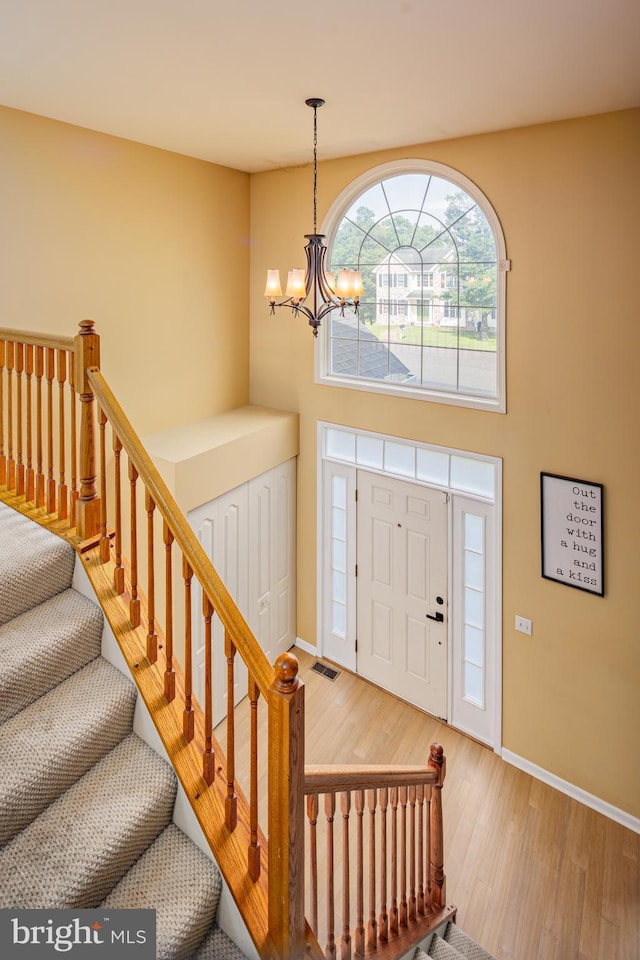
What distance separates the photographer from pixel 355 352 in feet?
16.3

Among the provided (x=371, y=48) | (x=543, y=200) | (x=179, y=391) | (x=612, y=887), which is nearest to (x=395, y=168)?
(x=543, y=200)

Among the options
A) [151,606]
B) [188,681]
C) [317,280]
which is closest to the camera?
[188,681]

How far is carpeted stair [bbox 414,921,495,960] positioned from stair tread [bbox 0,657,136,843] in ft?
5.97

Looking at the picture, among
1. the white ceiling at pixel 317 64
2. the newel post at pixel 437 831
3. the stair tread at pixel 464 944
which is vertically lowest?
the stair tread at pixel 464 944

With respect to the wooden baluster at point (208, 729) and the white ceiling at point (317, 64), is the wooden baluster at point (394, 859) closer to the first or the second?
the wooden baluster at point (208, 729)

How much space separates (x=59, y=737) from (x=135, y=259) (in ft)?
10.9

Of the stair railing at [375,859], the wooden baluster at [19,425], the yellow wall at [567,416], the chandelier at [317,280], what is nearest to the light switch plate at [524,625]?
the yellow wall at [567,416]

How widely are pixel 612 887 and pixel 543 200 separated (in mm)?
4030

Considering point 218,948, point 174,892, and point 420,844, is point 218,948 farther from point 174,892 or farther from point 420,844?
point 420,844

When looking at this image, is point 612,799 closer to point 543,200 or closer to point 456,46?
point 543,200

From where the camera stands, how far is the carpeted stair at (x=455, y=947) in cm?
291

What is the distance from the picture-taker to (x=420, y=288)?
4508 mm

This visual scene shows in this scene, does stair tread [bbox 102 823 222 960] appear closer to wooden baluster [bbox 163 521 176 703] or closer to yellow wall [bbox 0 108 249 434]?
wooden baluster [bbox 163 521 176 703]

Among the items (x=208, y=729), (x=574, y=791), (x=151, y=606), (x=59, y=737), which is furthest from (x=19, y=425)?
(x=574, y=791)
